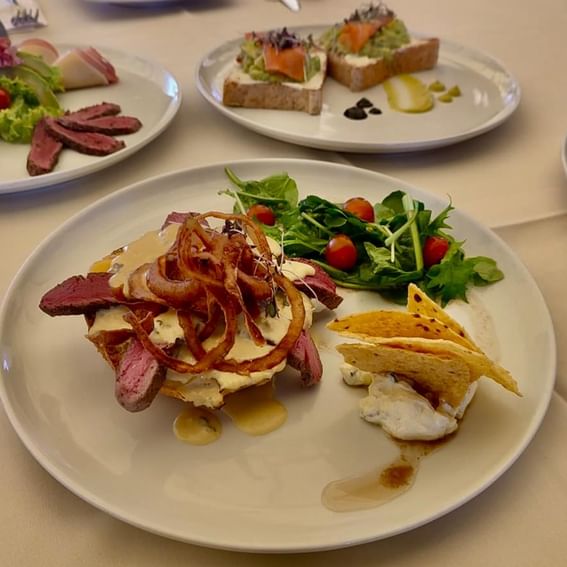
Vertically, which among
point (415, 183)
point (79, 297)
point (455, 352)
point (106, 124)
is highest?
point (455, 352)

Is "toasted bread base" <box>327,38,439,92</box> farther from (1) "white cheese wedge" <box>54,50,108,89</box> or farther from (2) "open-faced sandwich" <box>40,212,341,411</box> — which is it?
(2) "open-faced sandwich" <box>40,212,341,411</box>

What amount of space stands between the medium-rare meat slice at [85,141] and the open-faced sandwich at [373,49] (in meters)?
1.37

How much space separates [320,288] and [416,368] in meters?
0.48

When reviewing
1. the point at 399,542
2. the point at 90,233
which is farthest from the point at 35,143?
the point at 399,542

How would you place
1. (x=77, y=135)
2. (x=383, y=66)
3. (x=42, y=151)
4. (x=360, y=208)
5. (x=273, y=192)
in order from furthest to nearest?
(x=383, y=66) < (x=77, y=135) < (x=42, y=151) < (x=273, y=192) < (x=360, y=208)

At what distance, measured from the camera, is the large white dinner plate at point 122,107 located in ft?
8.60

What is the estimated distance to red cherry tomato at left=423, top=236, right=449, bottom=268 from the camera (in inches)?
88.3

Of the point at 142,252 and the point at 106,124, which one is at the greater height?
the point at 142,252

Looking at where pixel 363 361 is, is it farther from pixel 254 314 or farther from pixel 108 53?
pixel 108 53

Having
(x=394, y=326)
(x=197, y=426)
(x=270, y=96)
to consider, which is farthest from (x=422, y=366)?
(x=270, y=96)

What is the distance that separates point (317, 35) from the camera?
4066mm

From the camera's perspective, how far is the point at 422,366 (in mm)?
1604

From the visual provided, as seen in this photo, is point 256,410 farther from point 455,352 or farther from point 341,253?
point 341,253

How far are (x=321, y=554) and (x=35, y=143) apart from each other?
2.11 metres
